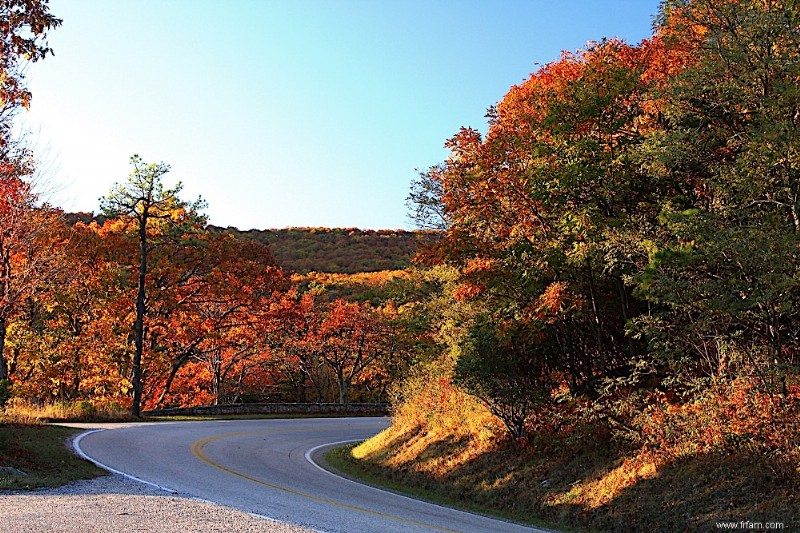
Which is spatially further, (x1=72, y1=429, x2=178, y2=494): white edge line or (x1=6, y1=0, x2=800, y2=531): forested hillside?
(x1=72, y1=429, x2=178, y2=494): white edge line

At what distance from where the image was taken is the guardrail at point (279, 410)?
30484 mm

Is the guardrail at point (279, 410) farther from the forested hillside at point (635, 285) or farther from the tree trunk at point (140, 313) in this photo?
the forested hillside at point (635, 285)

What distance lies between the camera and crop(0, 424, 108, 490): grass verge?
11289mm

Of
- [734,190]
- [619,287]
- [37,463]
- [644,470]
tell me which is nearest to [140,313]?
[37,463]

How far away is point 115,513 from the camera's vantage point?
347 inches

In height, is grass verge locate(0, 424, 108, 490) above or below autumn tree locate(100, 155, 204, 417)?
below

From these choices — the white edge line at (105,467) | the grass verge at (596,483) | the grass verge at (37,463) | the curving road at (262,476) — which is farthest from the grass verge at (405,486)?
the grass verge at (37,463)

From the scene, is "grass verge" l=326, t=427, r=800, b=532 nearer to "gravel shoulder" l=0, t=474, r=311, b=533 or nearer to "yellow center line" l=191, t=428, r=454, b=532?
"yellow center line" l=191, t=428, r=454, b=532

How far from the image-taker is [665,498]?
11539mm

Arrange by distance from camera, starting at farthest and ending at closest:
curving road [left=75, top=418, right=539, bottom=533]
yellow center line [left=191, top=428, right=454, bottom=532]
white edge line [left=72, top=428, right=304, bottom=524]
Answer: yellow center line [left=191, top=428, right=454, bottom=532] → curving road [left=75, top=418, right=539, bottom=533] → white edge line [left=72, top=428, right=304, bottom=524]

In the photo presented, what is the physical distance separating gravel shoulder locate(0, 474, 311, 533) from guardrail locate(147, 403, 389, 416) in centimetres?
1937

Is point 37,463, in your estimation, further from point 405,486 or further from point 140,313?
point 140,313

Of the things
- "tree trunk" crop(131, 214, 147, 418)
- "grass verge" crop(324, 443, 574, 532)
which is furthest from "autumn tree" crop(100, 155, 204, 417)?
"grass verge" crop(324, 443, 574, 532)

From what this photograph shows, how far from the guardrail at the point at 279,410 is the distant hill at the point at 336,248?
118 feet
